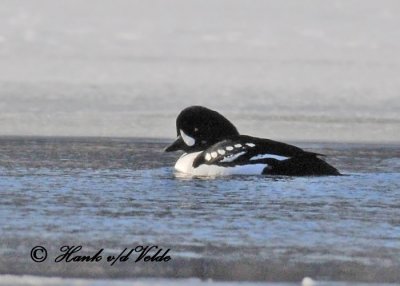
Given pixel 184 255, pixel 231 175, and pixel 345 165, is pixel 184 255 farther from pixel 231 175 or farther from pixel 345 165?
pixel 345 165

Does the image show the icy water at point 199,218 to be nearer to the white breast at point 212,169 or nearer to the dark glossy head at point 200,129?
the white breast at point 212,169

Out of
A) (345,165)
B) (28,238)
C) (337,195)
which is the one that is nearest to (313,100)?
(345,165)

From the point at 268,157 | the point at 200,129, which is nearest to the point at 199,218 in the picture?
the point at 268,157

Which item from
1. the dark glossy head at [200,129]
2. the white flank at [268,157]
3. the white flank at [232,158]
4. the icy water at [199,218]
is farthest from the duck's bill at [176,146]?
the white flank at [268,157]

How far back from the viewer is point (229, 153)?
8.05 metres

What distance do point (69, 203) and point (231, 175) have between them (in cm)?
196

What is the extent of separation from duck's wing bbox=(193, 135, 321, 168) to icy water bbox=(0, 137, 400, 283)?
200mm

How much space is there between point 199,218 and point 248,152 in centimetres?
222

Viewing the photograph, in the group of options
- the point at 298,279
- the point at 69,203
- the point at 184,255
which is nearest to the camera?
the point at 298,279

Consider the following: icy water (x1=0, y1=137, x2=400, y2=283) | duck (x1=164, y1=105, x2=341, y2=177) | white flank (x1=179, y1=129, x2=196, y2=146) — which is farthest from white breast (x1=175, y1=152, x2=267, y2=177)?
white flank (x1=179, y1=129, x2=196, y2=146)

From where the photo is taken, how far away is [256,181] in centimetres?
756

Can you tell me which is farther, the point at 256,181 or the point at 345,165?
the point at 345,165

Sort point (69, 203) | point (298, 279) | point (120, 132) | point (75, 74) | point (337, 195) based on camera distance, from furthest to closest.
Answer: point (75, 74) → point (120, 132) → point (337, 195) → point (69, 203) → point (298, 279)

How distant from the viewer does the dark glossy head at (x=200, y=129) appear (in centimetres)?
862
